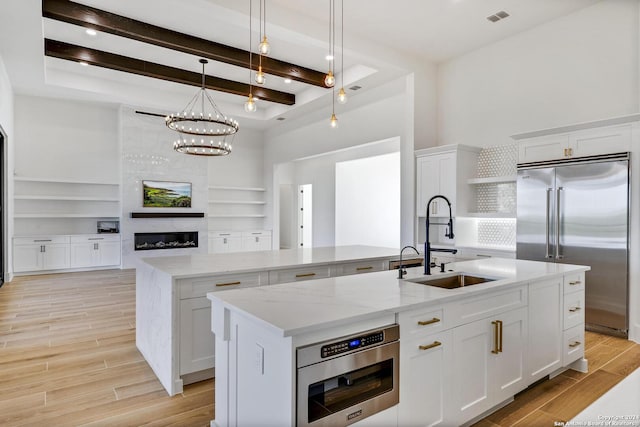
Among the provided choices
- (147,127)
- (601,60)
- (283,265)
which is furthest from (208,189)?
(601,60)

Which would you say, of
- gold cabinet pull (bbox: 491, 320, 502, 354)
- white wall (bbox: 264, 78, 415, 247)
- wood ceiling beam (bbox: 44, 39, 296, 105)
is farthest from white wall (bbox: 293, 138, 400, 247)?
gold cabinet pull (bbox: 491, 320, 502, 354)

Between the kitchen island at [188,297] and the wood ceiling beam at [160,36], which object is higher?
Result: the wood ceiling beam at [160,36]

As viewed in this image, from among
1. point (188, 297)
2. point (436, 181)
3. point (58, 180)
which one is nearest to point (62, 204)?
point (58, 180)

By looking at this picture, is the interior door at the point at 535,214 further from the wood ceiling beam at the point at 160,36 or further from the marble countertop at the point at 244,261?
the wood ceiling beam at the point at 160,36

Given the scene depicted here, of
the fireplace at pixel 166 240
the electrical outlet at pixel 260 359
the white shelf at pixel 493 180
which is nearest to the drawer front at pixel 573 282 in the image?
the white shelf at pixel 493 180

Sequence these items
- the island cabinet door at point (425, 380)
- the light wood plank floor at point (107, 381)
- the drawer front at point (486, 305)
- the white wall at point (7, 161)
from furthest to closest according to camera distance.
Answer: the white wall at point (7, 161) < the light wood plank floor at point (107, 381) < the drawer front at point (486, 305) < the island cabinet door at point (425, 380)

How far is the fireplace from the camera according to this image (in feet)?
27.4

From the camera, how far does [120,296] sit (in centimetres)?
566

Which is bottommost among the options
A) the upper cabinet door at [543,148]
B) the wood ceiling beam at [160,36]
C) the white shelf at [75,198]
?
the white shelf at [75,198]

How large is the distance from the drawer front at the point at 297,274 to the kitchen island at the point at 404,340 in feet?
2.54

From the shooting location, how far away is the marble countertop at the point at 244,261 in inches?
111

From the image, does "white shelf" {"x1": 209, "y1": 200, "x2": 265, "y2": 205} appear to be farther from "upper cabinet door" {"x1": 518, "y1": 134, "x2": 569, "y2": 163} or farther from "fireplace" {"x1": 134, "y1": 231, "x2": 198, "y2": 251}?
"upper cabinet door" {"x1": 518, "y1": 134, "x2": 569, "y2": 163}

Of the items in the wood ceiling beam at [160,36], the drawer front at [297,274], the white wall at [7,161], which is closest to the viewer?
the drawer front at [297,274]

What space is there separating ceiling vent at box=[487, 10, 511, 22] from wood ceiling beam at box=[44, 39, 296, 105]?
4.36 metres
